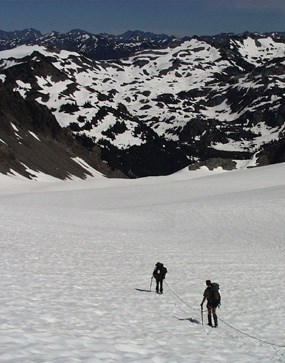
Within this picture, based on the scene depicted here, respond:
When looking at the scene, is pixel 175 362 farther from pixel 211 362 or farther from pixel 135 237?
pixel 135 237

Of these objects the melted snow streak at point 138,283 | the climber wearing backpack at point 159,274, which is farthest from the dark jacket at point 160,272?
the melted snow streak at point 138,283

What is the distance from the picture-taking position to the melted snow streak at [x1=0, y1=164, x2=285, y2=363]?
13266 mm

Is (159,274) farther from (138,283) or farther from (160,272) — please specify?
(138,283)

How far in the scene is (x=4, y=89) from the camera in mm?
177375

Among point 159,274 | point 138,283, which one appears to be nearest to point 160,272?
point 159,274

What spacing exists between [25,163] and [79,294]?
350 ft

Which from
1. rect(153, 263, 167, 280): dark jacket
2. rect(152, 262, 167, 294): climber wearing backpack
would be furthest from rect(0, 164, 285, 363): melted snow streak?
rect(153, 263, 167, 280): dark jacket

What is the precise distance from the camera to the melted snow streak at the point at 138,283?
13266 millimetres

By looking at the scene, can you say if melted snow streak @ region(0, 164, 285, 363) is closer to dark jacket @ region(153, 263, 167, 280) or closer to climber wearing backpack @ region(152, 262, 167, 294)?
climber wearing backpack @ region(152, 262, 167, 294)

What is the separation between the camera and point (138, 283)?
2408cm

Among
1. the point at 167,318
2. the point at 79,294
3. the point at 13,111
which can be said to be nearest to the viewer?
the point at 167,318

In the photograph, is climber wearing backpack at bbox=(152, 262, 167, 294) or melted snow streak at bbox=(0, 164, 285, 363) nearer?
melted snow streak at bbox=(0, 164, 285, 363)

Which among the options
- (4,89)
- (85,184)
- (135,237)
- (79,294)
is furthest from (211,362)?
(4,89)

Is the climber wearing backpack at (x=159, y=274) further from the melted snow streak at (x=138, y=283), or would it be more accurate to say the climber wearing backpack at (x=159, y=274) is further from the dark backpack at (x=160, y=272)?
the melted snow streak at (x=138, y=283)
